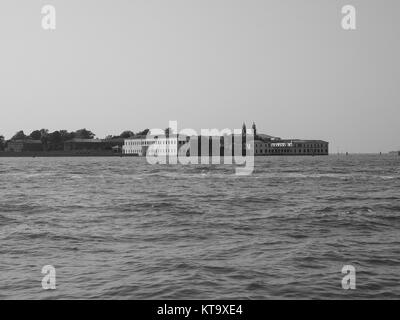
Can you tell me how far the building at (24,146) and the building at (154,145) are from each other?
88.7 ft

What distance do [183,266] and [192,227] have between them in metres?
5.57

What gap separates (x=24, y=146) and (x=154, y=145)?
42.0 meters

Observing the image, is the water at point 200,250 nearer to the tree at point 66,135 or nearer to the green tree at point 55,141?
the green tree at point 55,141

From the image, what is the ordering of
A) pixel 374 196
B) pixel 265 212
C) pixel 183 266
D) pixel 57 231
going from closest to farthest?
pixel 183 266, pixel 57 231, pixel 265 212, pixel 374 196

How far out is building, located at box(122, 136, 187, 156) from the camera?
159750mm

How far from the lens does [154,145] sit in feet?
548

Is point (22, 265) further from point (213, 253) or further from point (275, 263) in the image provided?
point (275, 263)

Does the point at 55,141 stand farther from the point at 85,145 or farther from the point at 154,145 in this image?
the point at 154,145

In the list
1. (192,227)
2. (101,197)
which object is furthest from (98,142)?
(192,227)

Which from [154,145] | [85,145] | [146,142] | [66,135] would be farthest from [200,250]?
[66,135]

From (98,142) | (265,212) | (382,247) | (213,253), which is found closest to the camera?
(213,253)

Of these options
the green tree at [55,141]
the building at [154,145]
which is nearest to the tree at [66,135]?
the green tree at [55,141]
